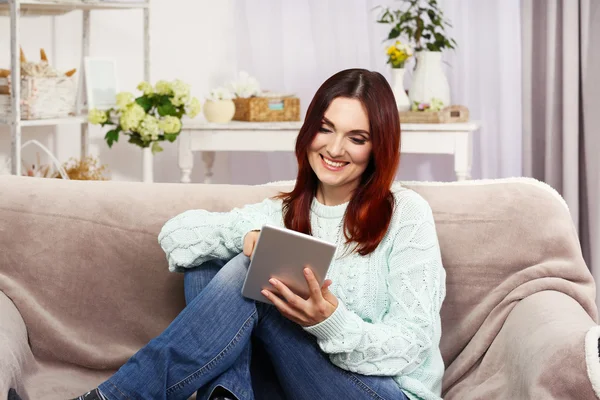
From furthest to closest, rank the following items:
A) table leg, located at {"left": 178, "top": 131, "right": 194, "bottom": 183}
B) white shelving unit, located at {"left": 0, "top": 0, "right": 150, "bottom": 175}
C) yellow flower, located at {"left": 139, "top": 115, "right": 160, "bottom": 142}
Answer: table leg, located at {"left": 178, "top": 131, "right": 194, "bottom": 183} → yellow flower, located at {"left": 139, "top": 115, "right": 160, "bottom": 142} → white shelving unit, located at {"left": 0, "top": 0, "right": 150, "bottom": 175}

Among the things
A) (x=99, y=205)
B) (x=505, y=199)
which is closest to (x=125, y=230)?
(x=99, y=205)

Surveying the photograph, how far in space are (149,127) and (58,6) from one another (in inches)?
26.3

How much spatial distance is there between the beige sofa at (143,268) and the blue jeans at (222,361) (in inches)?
12.4

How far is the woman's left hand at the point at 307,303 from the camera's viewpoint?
5.00ft

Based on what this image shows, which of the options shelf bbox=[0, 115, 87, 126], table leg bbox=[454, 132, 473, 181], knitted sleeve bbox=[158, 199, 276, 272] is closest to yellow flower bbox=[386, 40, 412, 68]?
table leg bbox=[454, 132, 473, 181]

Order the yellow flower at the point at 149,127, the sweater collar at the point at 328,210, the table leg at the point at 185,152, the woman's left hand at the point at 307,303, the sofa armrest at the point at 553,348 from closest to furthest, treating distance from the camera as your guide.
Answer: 1. the sofa armrest at the point at 553,348
2. the woman's left hand at the point at 307,303
3. the sweater collar at the point at 328,210
4. the yellow flower at the point at 149,127
5. the table leg at the point at 185,152

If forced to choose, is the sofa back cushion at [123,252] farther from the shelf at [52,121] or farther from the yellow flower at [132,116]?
the yellow flower at [132,116]

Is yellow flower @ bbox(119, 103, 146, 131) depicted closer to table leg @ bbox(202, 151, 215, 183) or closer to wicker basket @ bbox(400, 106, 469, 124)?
table leg @ bbox(202, 151, 215, 183)

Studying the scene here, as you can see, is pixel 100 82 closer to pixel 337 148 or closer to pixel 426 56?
pixel 426 56

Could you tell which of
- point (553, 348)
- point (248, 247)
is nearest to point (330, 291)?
point (248, 247)

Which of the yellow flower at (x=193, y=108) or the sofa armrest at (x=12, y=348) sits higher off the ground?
the yellow flower at (x=193, y=108)

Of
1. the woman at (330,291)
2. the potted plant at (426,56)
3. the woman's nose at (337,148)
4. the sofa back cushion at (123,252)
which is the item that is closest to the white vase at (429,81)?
the potted plant at (426,56)

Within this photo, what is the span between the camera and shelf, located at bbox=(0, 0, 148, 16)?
340cm

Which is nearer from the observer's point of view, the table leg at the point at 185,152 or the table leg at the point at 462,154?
the table leg at the point at 462,154
